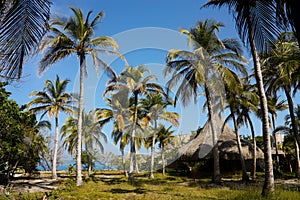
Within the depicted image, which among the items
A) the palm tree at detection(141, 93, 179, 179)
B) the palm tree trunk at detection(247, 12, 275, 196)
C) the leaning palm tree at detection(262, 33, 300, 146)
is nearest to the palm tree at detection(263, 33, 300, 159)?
the leaning palm tree at detection(262, 33, 300, 146)

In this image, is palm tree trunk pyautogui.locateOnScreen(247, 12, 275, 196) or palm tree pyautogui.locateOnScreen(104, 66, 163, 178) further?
palm tree pyautogui.locateOnScreen(104, 66, 163, 178)

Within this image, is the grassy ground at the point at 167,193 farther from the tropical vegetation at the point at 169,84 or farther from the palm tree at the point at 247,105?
the palm tree at the point at 247,105

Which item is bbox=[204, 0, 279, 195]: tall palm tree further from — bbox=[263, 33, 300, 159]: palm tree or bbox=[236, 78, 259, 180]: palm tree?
bbox=[236, 78, 259, 180]: palm tree

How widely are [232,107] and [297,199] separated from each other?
540 inches

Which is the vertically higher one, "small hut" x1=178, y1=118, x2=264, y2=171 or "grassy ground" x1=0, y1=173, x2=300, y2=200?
"small hut" x1=178, y1=118, x2=264, y2=171

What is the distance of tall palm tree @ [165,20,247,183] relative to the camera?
16.1 meters

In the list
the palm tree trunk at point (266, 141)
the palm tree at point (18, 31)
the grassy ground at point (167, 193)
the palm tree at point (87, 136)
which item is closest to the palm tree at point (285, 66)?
the palm tree trunk at point (266, 141)

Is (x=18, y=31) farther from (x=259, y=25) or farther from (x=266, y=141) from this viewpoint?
(x=266, y=141)

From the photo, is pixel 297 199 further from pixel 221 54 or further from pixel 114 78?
pixel 114 78

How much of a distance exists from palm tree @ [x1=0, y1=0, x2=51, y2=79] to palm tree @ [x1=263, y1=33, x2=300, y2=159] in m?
6.03

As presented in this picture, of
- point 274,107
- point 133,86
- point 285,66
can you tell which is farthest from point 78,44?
point 274,107

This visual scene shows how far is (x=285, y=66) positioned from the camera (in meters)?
12.3

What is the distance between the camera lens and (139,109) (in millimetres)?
26719

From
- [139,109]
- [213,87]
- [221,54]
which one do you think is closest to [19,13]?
[213,87]
